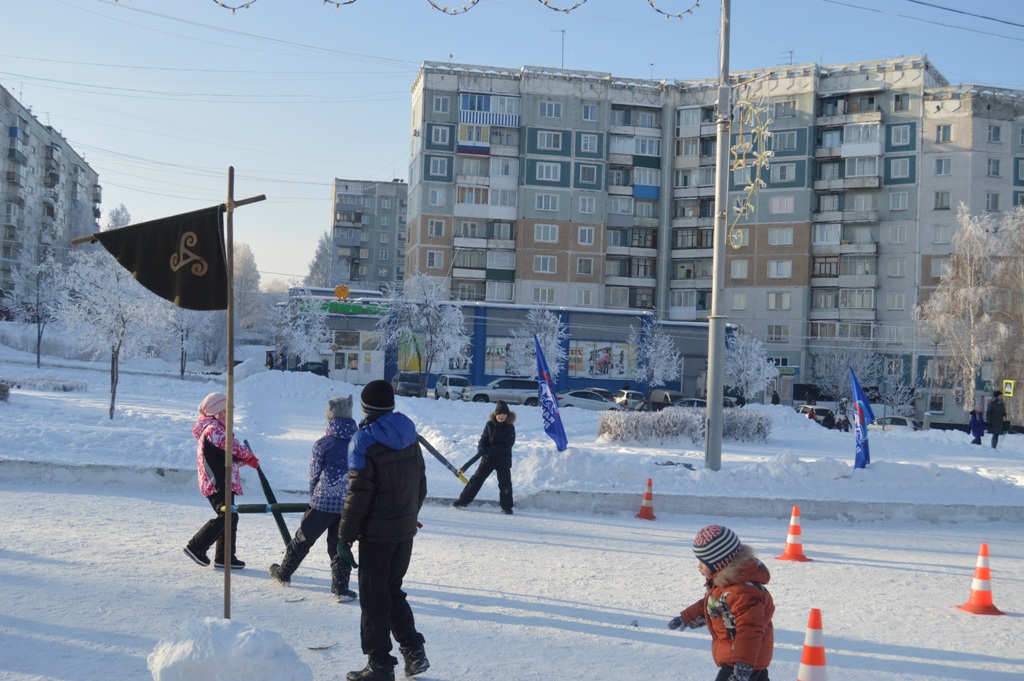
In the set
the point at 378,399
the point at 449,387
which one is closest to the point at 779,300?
the point at 449,387

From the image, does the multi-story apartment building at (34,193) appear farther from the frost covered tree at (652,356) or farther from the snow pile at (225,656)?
the snow pile at (225,656)

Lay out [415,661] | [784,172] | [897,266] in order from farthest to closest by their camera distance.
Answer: [784,172] < [897,266] < [415,661]

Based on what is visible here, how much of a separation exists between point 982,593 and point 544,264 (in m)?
59.4

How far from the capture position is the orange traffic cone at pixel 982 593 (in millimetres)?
7977

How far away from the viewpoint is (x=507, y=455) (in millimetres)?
12398

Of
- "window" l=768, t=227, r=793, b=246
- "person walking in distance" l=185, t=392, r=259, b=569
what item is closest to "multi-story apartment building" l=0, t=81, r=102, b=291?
"window" l=768, t=227, r=793, b=246

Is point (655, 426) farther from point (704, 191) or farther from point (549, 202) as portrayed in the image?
point (704, 191)

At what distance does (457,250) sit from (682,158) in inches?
726

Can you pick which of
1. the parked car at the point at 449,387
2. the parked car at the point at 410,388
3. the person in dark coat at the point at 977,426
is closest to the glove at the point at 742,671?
the person in dark coat at the point at 977,426

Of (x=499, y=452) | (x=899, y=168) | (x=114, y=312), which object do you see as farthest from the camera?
(x=899, y=168)

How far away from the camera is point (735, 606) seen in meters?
4.28

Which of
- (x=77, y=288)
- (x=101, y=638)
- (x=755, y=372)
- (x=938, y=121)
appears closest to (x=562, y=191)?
(x=755, y=372)

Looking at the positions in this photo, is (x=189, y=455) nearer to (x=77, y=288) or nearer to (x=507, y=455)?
(x=507, y=455)

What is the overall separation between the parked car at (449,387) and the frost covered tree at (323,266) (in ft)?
220
